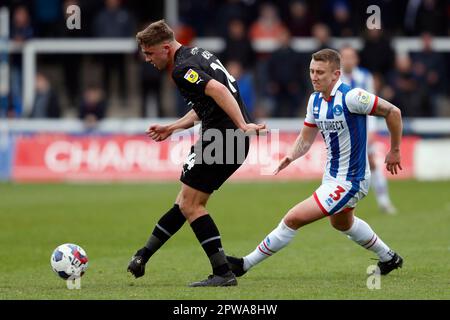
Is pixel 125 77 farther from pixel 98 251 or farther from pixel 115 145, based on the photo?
pixel 98 251

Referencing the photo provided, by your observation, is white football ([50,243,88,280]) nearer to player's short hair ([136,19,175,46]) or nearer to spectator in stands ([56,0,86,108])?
player's short hair ([136,19,175,46])

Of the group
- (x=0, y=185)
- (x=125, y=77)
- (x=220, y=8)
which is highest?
(x=220, y=8)

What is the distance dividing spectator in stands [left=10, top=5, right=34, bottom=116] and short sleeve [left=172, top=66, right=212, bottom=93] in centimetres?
1451

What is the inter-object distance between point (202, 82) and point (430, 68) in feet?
47.2

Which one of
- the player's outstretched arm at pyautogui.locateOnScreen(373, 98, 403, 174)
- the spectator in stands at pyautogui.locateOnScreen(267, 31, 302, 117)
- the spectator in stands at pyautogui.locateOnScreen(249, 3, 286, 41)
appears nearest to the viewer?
the player's outstretched arm at pyautogui.locateOnScreen(373, 98, 403, 174)

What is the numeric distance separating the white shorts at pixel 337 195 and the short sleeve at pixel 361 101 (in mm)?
657

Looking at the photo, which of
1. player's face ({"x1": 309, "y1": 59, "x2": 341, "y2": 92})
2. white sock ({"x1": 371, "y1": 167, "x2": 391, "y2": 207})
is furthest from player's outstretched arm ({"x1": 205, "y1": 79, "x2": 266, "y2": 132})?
white sock ({"x1": 371, "y1": 167, "x2": 391, "y2": 207})

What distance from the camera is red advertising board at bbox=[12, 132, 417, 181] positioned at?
808 inches

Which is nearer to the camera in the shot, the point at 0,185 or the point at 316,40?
the point at 0,185

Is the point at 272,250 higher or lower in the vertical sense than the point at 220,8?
lower

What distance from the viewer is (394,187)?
19.3 meters

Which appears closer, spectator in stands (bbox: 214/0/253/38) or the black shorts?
the black shorts
